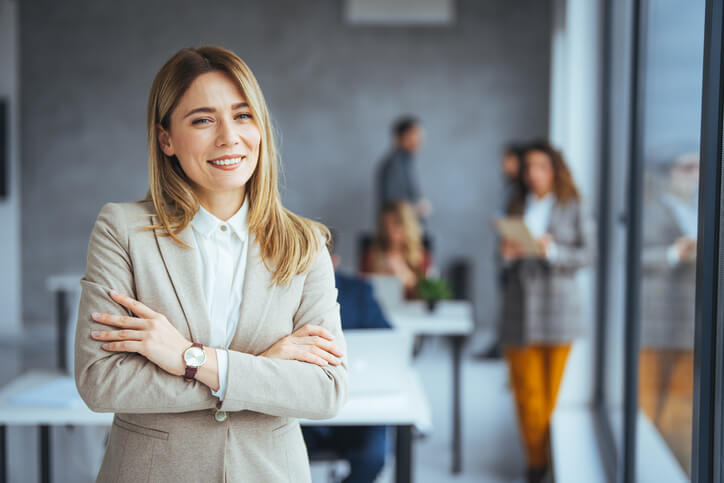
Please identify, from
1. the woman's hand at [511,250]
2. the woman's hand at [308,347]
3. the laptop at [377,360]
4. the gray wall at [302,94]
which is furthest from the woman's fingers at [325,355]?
the gray wall at [302,94]

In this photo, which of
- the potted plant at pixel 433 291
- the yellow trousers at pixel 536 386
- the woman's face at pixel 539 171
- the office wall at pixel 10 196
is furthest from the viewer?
the office wall at pixel 10 196

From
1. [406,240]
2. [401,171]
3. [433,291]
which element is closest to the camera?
[433,291]

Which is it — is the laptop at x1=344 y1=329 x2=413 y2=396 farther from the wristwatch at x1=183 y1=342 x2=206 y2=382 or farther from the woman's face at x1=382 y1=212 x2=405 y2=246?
the woman's face at x1=382 y1=212 x2=405 y2=246

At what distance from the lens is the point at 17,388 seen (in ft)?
7.35

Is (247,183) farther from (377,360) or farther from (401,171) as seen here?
(401,171)

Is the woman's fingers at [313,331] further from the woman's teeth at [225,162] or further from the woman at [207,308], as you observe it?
the woman's teeth at [225,162]

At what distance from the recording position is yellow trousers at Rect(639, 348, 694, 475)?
229cm

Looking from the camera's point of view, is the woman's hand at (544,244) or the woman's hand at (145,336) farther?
the woman's hand at (544,244)

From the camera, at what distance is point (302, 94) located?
6875mm

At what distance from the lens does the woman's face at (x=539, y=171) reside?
337 cm

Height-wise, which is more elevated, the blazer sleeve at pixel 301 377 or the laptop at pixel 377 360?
the blazer sleeve at pixel 301 377

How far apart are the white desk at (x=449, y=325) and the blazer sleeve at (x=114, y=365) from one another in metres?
2.21

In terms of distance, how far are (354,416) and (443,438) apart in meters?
1.97

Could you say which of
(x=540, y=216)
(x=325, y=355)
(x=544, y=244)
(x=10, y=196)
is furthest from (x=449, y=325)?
(x=10, y=196)
